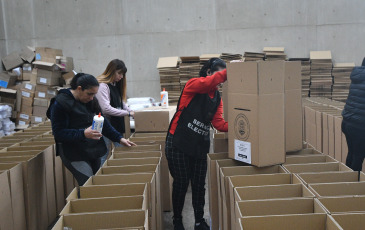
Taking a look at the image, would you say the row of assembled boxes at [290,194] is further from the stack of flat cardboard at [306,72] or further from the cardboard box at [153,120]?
the stack of flat cardboard at [306,72]

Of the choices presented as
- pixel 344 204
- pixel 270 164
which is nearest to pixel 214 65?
pixel 270 164

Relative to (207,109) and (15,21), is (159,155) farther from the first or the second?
(15,21)

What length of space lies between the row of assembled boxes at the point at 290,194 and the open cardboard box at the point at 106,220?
44 cm

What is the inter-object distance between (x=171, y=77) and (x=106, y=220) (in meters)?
5.81

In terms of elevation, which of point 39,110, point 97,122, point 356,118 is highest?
point 97,122

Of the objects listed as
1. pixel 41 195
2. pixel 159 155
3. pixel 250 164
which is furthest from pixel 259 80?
pixel 41 195

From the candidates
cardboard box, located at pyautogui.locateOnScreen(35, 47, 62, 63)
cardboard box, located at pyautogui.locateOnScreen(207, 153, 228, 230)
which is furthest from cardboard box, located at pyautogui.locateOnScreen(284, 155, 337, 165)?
cardboard box, located at pyautogui.locateOnScreen(35, 47, 62, 63)

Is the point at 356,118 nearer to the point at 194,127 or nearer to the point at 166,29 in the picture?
the point at 194,127

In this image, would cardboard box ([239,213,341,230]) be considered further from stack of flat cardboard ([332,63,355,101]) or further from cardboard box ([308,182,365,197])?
stack of flat cardboard ([332,63,355,101])

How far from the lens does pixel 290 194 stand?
1.94 meters

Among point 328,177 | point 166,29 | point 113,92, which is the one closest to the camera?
point 328,177

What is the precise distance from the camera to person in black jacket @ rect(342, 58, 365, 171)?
325 centimetres

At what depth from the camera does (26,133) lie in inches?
170

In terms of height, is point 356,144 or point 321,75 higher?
point 321,75
